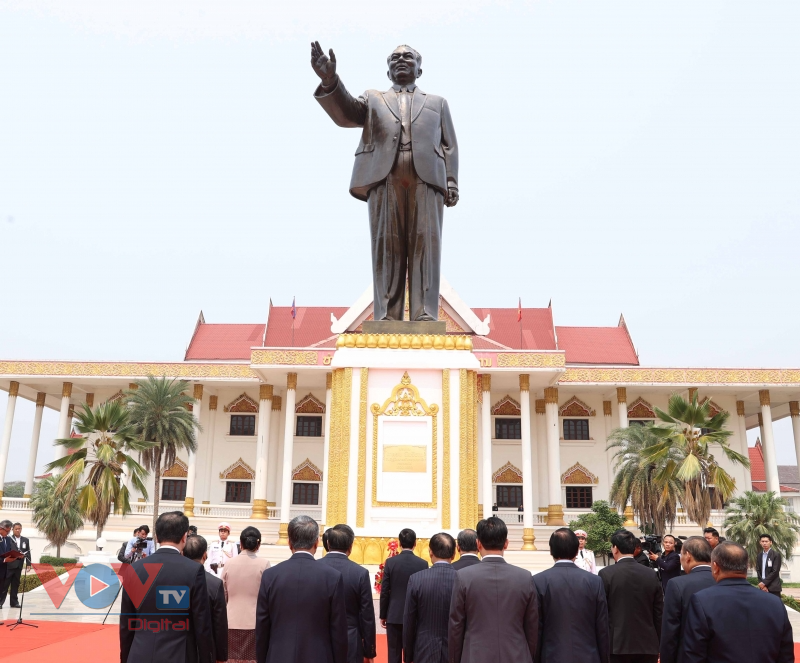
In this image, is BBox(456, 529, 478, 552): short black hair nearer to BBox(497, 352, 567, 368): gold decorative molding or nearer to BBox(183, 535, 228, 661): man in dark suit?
BBox(183, 535, 228, 661): man in dark suit

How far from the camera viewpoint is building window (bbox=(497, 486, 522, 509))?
29.3 meters

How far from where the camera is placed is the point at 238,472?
3058 cm

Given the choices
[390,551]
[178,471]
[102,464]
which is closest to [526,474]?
[102,464]

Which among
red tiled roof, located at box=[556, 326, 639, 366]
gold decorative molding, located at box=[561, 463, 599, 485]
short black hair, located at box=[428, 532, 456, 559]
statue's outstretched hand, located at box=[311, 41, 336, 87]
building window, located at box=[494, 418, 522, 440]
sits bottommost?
short black hair, located at box=[428, 532, 456, 559]

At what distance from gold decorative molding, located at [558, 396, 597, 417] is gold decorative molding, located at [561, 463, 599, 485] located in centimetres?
215

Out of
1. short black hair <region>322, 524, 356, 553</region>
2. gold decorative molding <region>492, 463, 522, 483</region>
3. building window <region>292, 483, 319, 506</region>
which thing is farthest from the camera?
building window <region>292, 483, 319, 506</region>

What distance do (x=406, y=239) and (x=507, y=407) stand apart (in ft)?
81.3

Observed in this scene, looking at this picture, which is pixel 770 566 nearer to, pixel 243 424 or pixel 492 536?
pixel 492 536

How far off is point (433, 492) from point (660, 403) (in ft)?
89.5

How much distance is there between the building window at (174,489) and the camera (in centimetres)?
3019

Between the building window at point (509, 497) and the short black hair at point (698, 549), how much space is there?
26.1 meters

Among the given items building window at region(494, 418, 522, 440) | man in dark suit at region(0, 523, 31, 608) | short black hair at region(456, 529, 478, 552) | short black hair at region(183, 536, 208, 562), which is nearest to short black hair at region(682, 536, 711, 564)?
short black hair at region(456, 529, 478, 552)

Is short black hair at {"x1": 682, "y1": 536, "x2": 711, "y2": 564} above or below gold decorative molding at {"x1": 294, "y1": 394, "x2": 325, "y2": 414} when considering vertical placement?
below

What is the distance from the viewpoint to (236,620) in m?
4.06
